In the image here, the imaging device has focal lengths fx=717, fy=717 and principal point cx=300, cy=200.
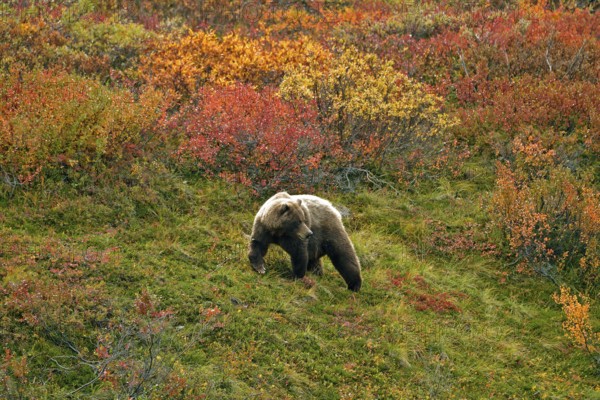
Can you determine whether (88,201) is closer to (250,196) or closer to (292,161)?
(250,196)

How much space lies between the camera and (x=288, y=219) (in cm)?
888

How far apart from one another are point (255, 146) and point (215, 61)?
4021 millimetres

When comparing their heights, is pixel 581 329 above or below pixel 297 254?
below

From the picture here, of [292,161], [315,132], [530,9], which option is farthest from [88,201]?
[530,9]

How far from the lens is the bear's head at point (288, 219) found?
29.1 ft

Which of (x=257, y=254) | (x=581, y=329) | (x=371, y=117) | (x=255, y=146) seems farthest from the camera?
(x=371, y=117)

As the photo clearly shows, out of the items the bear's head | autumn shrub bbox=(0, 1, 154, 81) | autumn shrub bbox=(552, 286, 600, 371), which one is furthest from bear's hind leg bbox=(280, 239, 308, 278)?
autumn shrub bbox=(0, 1, 154, 81)

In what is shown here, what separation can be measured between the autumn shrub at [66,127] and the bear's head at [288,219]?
335cm

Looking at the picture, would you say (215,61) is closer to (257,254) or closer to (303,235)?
(257,254)

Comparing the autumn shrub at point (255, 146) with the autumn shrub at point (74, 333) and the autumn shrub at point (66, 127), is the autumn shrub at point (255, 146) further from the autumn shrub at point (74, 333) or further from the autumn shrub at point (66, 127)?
the autumn shrub at point (74, 333)

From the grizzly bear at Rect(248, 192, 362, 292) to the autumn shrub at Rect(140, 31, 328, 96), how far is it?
597cm

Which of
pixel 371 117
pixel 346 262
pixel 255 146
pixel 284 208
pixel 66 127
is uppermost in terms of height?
pixel 284 208

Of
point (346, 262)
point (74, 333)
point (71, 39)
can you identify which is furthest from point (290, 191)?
point (71, 39)

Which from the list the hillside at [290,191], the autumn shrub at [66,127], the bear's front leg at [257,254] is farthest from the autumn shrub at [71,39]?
the bear's front leg at [257,254]
